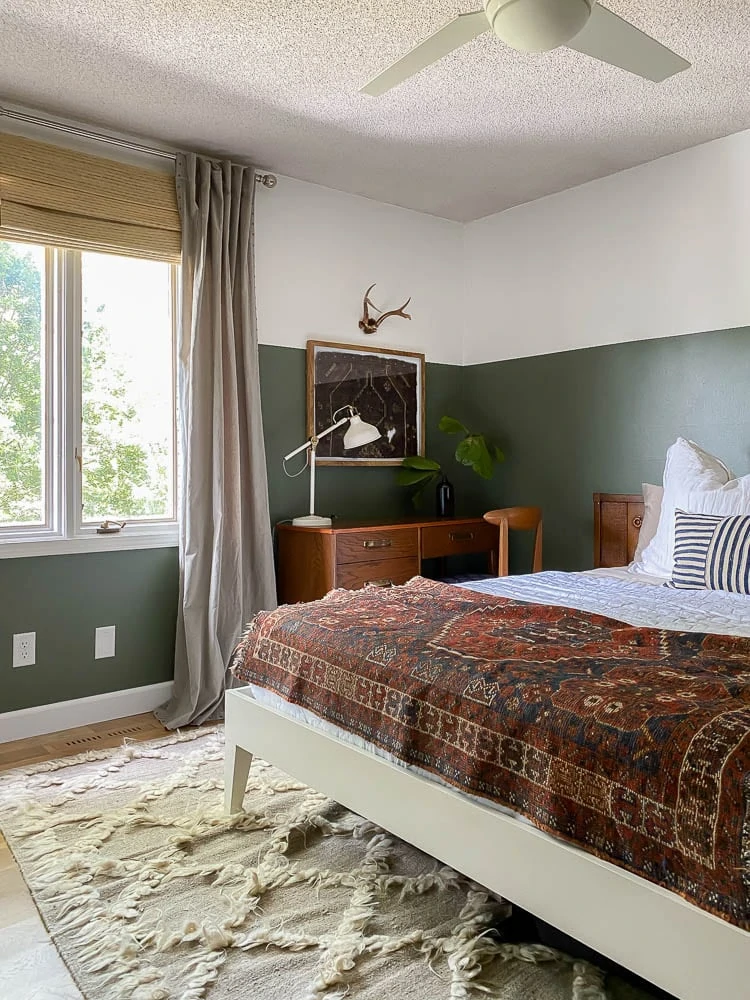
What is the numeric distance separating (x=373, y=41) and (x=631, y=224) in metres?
1.73

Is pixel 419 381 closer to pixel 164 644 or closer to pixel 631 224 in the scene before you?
pixel 631 224

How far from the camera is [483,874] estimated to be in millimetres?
1607

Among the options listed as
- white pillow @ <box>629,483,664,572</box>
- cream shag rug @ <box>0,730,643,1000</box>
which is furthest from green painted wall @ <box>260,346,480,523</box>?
cream shag rug @ <box>0,730,643,1000</box>

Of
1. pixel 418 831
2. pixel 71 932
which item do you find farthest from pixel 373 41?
pixel 71 932

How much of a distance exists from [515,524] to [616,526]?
0.50m

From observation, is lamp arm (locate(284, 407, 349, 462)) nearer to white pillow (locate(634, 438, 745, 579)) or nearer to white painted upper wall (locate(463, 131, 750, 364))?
white painted upper wall (locate(463, 131, 750, 364))

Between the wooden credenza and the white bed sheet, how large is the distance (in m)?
0.83

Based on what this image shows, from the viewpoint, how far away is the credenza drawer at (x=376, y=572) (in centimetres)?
356

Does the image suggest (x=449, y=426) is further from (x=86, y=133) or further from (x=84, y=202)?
(x=86, y=133)

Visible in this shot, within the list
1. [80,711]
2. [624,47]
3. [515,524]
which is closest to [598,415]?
[515,524]

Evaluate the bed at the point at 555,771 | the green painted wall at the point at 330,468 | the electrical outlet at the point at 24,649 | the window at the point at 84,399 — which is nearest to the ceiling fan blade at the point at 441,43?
the bed at the point at 555,771

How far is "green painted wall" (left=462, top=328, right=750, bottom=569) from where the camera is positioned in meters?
3.47

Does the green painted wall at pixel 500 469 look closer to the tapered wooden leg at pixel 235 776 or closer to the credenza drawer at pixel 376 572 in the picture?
the credenza drawer at pixel 376 572

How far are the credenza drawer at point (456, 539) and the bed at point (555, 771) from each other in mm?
1272
